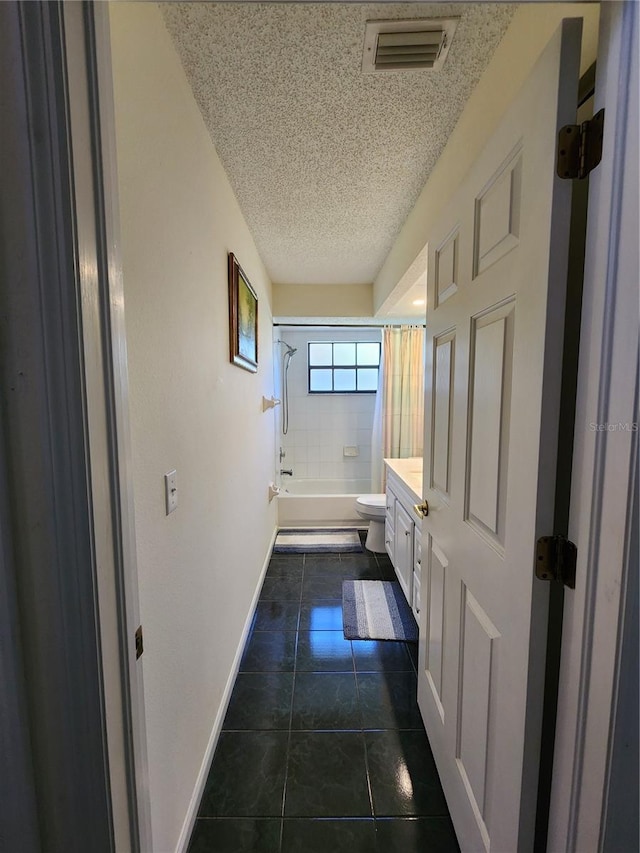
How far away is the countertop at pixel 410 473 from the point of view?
2056 millimetres

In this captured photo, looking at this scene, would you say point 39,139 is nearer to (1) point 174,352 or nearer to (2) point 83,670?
(1) point 174,352

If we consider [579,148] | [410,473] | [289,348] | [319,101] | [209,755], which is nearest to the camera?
[579,148]

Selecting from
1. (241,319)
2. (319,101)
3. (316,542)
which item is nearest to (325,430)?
(316,542)

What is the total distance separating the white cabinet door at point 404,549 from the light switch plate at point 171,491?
1.54 m

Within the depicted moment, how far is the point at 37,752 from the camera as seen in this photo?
1.75 ft

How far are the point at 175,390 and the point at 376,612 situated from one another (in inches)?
76.5

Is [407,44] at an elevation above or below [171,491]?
above

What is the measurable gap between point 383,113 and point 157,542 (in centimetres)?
158

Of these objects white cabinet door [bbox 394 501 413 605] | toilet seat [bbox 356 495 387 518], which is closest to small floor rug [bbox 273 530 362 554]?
toilet seat [bbox 356 495 387 518]

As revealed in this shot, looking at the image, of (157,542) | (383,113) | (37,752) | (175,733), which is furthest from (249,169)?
(175,733)

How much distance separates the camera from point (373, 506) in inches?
121

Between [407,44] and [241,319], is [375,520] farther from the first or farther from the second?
[407,44]

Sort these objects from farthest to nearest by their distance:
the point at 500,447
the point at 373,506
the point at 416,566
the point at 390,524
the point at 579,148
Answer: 1. the point at 373,506
2. the point at 390,524
3. the point at 416,566
4. the point at 500,447
5. the point at 579,148

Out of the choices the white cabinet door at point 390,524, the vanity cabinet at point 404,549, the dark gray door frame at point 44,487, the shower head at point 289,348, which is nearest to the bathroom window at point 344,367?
the shower head at point 289,348
